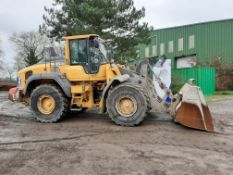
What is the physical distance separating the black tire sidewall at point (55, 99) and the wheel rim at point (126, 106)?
170 cm

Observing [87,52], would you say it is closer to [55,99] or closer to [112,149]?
[55,99]

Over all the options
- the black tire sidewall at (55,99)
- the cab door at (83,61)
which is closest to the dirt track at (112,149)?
the black tire sidewall at (55,99)

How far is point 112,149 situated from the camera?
215 inches

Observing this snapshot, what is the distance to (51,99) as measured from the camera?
27.6ft

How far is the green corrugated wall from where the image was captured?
62.4 feet

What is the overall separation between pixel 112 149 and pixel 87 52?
363 cm

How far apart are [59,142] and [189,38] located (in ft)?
90.3

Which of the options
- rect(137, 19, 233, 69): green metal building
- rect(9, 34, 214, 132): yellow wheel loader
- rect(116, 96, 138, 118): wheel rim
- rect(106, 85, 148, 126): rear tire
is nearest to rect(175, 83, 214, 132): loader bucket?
rect(9, 34, 214, 132): yellow wheel loader

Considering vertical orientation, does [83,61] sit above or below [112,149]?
above

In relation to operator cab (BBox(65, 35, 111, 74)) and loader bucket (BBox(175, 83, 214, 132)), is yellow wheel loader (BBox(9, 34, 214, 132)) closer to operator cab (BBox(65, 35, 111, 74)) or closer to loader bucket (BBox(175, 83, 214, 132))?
operator cab (BBox(65, 35, 111, 74))

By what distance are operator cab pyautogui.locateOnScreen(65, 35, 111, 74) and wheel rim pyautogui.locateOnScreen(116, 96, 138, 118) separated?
1.24 metres

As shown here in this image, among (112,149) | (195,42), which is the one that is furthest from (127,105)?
(195,42)

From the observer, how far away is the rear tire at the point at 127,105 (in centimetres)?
746

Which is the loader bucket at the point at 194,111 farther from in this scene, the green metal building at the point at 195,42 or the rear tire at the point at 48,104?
the green metal building at the point at 195,42
